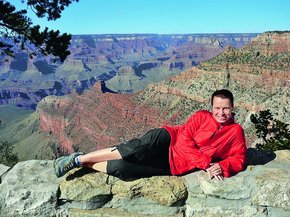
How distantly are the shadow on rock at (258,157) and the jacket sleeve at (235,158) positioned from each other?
424 millimetres

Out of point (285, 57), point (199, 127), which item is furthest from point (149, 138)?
point (285, 57)

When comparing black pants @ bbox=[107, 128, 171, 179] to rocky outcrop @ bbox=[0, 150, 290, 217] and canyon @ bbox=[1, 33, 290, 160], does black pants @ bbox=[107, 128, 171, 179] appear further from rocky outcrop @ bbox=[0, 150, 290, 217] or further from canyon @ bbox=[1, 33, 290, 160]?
canyon @ bbox=[1, 33, 290, 160]

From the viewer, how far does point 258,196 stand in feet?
16.3

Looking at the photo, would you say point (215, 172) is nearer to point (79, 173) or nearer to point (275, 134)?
point (79, 173)

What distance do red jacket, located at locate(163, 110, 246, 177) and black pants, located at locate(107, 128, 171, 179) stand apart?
0.13 metres

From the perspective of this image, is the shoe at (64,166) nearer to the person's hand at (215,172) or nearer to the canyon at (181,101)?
the person's hand at (215,172)

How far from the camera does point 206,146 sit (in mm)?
5648

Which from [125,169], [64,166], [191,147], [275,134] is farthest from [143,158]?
[275,134]

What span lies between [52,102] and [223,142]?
153 meters

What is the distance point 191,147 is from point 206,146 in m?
0.24

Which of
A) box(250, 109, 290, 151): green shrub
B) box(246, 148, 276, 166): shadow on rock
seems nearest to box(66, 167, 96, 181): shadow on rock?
box(246, 148, 276, 166): shadow on rock

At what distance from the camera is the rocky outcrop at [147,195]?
5023 mm

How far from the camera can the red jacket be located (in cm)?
549

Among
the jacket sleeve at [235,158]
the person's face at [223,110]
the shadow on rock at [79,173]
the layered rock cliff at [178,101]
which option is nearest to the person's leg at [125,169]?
the shadow on rock at [79,173]
